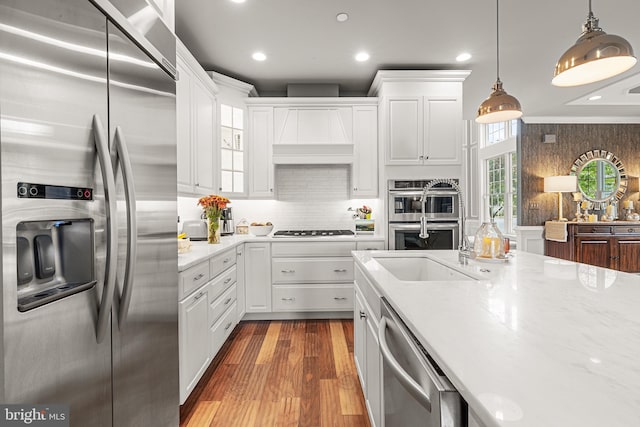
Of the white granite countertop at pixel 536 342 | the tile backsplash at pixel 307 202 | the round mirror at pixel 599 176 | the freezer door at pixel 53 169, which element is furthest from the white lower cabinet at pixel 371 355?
the round mirror at pixel 599 176

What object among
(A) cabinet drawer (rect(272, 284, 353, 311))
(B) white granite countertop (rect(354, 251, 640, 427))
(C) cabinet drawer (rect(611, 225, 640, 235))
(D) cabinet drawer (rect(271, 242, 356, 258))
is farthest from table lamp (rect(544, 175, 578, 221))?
(B) white granite countertop (rect(354, 251, 640, 427))

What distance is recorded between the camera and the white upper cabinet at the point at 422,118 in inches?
133

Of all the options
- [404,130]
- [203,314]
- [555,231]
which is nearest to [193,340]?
[203,314]

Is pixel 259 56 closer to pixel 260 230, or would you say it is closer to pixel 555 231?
pixel 260 230

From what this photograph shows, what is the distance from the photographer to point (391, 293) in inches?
42.0

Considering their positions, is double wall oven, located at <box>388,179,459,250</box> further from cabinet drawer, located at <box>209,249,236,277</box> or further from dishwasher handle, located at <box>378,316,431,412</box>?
dishwasher handle, located at <box>378,316,431,412</box>

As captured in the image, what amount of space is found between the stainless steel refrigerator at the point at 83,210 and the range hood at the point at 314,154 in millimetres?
2401

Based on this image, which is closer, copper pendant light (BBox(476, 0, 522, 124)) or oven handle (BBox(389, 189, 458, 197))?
copper pendant light (BBox(476, 0, 522, 124))

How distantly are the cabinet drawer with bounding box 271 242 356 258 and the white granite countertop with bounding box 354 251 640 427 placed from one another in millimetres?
2075

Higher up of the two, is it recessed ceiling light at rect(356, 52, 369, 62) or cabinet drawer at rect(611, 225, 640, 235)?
recessed ceiling light at rect(356, 52, 369, 62)

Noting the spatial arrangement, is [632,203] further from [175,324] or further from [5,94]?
[5,94]

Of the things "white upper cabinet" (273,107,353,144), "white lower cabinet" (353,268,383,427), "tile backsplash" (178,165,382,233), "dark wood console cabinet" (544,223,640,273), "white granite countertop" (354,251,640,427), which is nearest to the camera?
"white granite countertop" (354,251,640,427)

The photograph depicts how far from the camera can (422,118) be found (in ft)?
Result: 11.1

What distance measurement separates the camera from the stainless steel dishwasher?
60 cm
